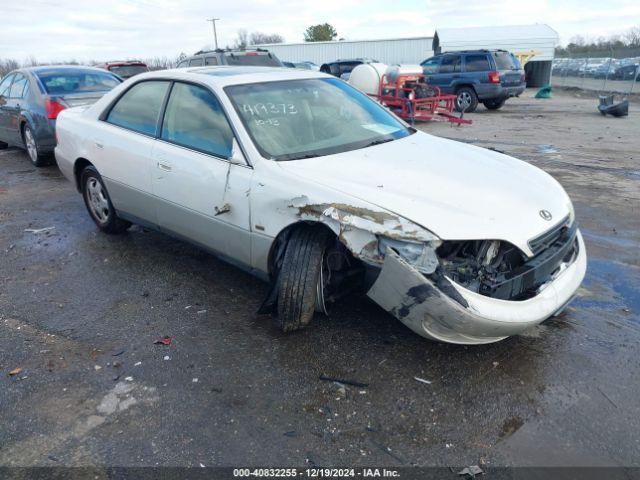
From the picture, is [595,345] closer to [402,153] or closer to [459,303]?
Result: [459,303]

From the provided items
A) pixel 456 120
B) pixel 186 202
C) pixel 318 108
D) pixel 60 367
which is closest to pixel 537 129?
pixel 456 120

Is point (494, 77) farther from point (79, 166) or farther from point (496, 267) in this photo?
point (496, 267)

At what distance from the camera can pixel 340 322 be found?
3523mm

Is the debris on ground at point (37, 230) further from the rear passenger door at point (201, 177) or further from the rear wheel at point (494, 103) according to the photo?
the rear wheel at point (494, 103)

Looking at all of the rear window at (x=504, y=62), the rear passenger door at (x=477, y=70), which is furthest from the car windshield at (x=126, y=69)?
the rear window at (x=504, y=62)

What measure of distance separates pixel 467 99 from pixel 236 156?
582 inches

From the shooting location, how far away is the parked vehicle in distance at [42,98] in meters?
7.88

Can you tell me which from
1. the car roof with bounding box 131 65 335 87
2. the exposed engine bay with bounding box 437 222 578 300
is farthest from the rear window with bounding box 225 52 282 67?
the exposed engine bay with bounding box 437 222 578 300

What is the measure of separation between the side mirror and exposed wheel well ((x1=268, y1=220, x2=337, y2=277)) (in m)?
0.55

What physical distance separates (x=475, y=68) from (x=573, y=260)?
14511mm

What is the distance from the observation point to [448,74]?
16.7 metres

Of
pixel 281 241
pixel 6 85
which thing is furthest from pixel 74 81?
pixel 281 241

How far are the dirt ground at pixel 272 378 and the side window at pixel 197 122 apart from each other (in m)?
1.14

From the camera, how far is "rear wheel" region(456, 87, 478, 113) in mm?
16447
